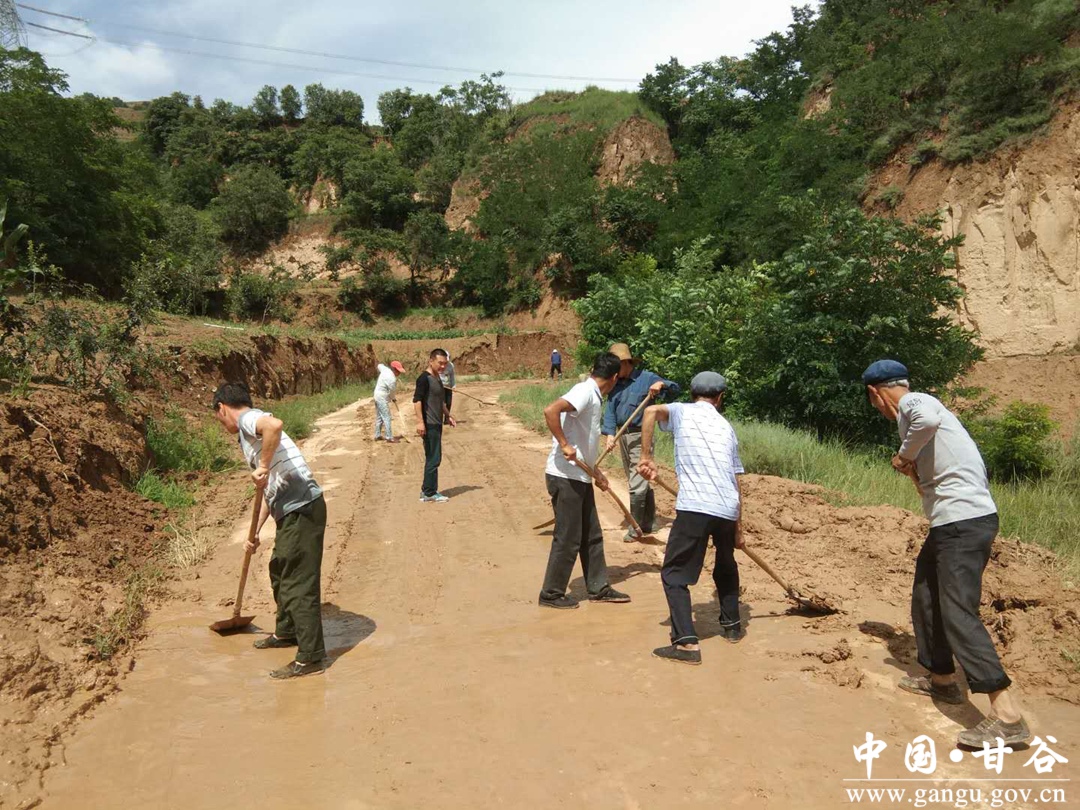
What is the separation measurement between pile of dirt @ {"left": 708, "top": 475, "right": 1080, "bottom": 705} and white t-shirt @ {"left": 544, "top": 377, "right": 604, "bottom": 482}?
1758mm

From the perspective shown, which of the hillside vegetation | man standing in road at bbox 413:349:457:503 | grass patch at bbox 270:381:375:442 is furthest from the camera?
grass patch at bbox 270:381:375:442

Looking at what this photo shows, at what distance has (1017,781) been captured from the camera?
10.9 feet

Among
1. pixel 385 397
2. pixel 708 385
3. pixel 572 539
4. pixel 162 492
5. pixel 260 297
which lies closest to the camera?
pixel 708 385

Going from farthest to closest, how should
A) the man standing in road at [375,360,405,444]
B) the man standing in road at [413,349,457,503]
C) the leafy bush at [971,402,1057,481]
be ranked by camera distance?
the man standing in road at [375,360,405,444] → the leafy bush at [971,402,1057,481] → the man standing in road at [413,349,457,503]

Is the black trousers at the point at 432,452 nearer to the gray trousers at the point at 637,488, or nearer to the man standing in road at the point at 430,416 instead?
the man standing in road at the point at 430,416

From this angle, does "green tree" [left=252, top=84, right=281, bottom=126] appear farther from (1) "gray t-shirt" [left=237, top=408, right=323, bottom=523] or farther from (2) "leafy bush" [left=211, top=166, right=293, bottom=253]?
(1) "gray t-shirt" [left=237, top=408, right=323, bottom=523]

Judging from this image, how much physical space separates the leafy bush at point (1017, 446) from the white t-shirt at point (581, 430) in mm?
9173

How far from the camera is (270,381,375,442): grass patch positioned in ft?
48.6

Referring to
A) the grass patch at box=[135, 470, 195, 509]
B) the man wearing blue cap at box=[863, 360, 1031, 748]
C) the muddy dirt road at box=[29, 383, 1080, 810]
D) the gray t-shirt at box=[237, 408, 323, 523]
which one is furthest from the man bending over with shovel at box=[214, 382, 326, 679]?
the grass patch at box=[135, 470, 195, 509]

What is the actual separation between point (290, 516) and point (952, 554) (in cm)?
389

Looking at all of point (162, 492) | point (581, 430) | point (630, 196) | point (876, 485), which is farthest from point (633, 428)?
point (630, 196)

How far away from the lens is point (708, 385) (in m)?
5.04

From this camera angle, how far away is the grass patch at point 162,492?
860cm

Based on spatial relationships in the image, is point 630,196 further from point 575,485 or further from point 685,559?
point 685,559
